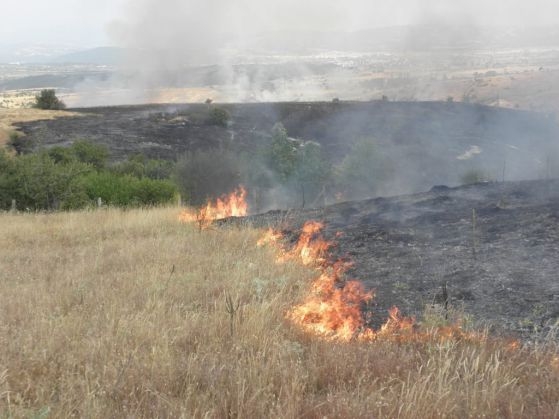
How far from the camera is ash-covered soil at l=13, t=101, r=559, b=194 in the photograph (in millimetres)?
40938

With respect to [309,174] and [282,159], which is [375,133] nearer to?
[309,174]

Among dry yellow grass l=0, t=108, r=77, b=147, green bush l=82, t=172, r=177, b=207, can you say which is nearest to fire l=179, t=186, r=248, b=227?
green bush l=82, t=172, r=177, b=207

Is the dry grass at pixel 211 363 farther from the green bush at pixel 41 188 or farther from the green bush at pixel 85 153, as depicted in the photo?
the green bush at pixel 85 153

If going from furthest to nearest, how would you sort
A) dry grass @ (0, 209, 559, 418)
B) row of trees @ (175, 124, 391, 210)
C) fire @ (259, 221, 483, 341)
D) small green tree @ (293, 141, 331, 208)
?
small green tree @ (293, 141, 331, 208), row of trees @ (175, 124, 391, 210), fire @ (259, 221, 483, 341), dry grass @ (0, 209, 559, 418)

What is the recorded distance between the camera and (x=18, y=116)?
4403cm

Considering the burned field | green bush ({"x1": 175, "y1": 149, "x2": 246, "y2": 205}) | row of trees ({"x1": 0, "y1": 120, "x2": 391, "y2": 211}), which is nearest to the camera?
the burned field

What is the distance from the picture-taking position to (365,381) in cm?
357

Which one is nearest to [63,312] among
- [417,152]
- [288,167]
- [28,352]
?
[28,352]

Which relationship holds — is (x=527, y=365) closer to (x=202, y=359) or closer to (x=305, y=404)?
(x=305, y=404)

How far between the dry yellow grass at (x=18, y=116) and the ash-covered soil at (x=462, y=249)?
3333cm

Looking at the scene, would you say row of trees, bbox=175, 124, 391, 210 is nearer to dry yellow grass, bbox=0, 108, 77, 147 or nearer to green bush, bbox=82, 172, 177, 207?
green bush, bbox=82, 172, 177, 207

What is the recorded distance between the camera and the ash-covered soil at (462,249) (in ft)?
19.7

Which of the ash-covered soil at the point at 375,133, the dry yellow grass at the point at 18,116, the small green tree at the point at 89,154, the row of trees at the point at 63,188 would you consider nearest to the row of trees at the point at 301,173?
the ash-covered soil at the point at 375,133

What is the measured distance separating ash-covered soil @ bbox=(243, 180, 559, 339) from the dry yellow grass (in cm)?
3333
